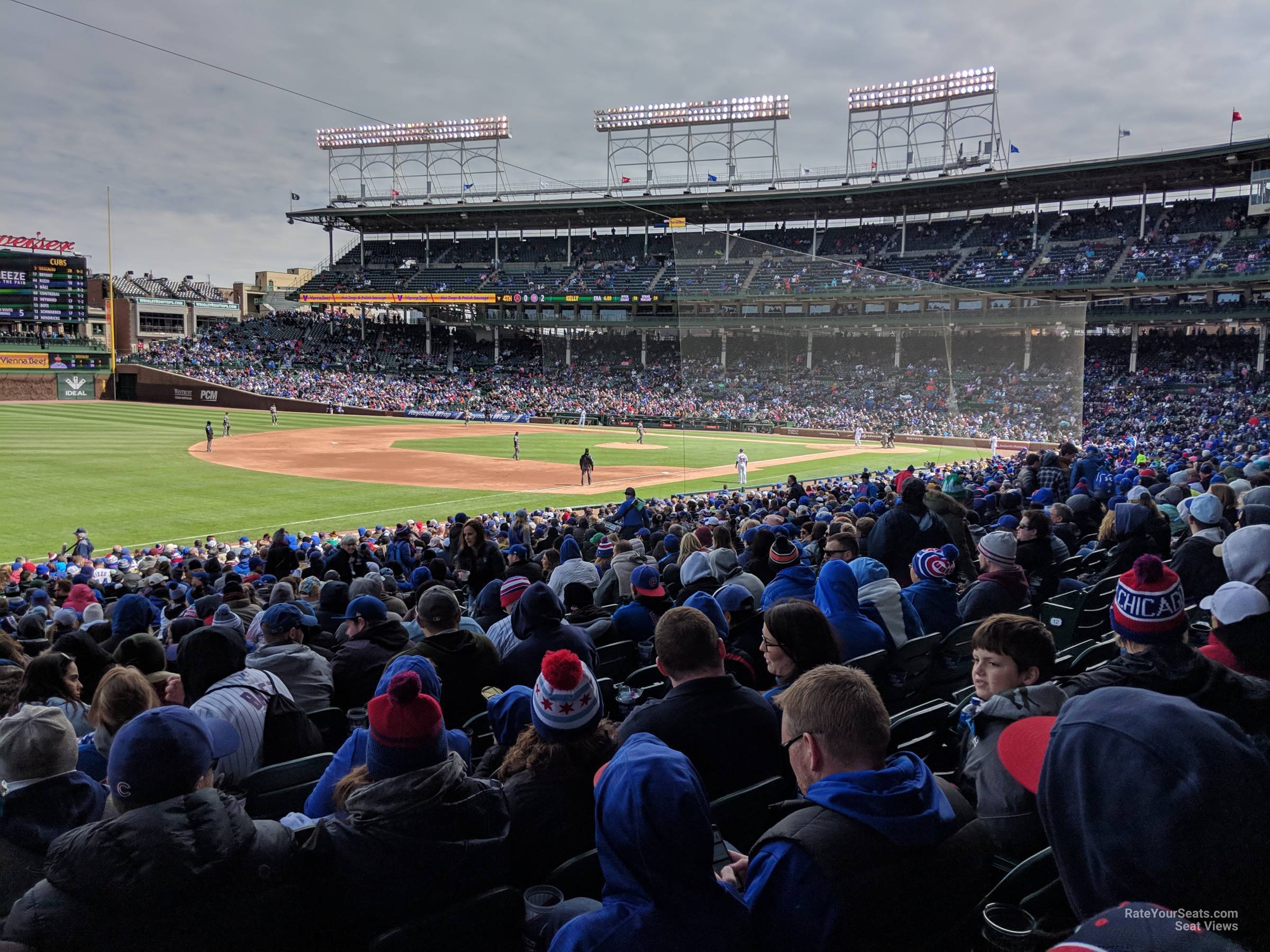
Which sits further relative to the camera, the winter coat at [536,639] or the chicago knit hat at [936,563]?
the chicago knit hat at [936,563]

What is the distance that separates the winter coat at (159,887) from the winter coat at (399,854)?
0.19m

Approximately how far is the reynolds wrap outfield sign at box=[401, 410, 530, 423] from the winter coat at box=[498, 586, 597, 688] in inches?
2125

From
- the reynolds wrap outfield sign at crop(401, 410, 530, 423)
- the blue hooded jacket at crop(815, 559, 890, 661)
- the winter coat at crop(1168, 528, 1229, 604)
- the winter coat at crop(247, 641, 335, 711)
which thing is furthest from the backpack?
the reynolds wrap outfield sign at crop(401, 410, 530, 423)

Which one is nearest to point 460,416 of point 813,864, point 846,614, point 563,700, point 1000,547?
point 1000,547

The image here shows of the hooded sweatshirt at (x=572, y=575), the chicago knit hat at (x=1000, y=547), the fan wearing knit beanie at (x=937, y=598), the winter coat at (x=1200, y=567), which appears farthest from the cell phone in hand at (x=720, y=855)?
the winter coat at (x=1200, y=567)

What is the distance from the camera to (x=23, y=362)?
194 feet

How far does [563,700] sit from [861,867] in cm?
140

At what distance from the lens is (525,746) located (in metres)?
3.19

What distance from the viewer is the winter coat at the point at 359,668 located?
209 inches

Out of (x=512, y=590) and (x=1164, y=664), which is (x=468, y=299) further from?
(x=1164, y=664)

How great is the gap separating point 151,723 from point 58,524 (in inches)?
873

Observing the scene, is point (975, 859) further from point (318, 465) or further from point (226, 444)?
point (226, 444)

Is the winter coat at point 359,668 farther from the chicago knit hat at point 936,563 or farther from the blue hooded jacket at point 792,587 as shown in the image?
the chicago knit hat at point 936,563

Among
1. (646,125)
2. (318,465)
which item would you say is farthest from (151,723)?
(646,125)
